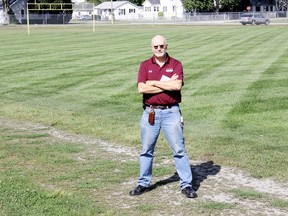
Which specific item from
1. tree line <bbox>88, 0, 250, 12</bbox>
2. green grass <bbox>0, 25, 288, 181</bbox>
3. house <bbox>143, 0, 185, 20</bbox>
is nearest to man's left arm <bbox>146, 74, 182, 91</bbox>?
green grass <bbox>0, 25, 288, 181</bbox>

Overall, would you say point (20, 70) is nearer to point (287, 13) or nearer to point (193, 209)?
point (193, 209)

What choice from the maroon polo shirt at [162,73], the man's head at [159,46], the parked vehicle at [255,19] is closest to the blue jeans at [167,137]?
the maroon polo shirt at [162,73]

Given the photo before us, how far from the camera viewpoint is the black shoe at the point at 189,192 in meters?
7.10

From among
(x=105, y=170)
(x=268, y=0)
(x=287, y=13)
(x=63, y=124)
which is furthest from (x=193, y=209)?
(x=268, y=0)

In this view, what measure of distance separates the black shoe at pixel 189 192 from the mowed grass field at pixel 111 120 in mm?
629

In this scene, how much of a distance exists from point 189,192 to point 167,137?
0.79 m

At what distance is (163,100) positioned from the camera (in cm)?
701

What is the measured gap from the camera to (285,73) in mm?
19125

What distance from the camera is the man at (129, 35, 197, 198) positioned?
6887 millimetres

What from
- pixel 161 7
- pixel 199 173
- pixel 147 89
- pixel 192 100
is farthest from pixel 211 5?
pixel 147 89

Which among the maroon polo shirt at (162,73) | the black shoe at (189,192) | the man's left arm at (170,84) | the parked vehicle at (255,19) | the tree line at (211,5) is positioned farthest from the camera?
the tree line at (211,5)

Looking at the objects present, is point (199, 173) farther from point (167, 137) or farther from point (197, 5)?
point (197, 5)

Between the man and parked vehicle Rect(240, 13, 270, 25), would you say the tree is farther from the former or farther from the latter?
the man

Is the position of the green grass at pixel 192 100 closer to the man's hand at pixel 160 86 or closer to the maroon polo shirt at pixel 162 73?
the maroon polo shirt at pixel 162 73
